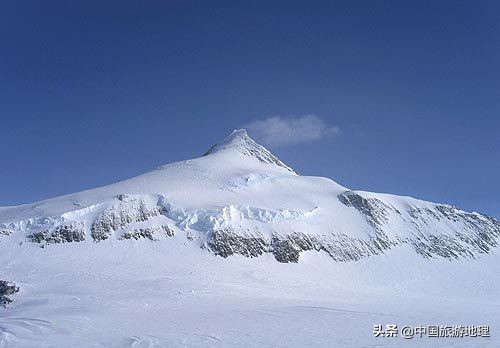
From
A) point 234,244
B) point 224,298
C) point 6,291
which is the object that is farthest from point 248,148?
point 6,291

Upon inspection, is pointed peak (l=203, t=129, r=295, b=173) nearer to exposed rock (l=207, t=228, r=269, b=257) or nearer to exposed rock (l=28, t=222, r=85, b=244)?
exposed rock (l=207, t=228, r=269, b=257)

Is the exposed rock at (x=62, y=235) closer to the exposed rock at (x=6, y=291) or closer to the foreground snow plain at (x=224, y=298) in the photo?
the foreground snow plain at (x=224, y=298)

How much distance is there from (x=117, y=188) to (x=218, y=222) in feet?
79.4

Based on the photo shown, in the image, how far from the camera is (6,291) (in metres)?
42.6

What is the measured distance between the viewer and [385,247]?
75.0 meters

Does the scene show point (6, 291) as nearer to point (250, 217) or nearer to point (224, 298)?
point (224, 298)

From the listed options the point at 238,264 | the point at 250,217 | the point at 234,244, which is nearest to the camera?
the point at 238,264

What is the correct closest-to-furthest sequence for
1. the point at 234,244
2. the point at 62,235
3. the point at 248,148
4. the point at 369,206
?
1. the point at 62,235
2. the point at 234,244
3. the point at 369,206
4. the point at 248,148

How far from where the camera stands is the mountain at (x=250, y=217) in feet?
204

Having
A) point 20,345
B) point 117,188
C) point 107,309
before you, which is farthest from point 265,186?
point 20,345

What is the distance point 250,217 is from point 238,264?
11.9 meters

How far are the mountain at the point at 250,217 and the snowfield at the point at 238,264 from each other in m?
0.27

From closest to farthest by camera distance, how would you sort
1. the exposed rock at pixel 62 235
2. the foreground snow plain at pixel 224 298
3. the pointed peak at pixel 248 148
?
the foreground snow plain at pixel 224 298
the exposed rock at pixel 62 235
the pointed peak at pixel 248 148

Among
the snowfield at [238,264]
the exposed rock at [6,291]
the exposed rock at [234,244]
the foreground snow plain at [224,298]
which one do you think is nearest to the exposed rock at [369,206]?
the snowfield at [238,264]
